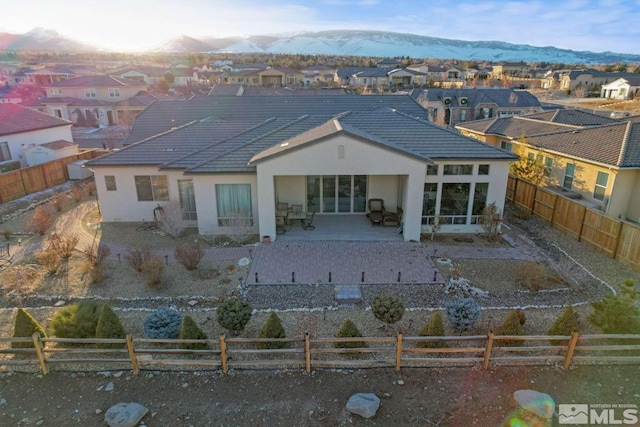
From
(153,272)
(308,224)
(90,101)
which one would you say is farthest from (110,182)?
(90,101)

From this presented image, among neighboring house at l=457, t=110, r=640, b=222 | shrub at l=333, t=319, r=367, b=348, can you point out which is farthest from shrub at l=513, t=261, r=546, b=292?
neighboring house at l=457, t=110, r=640, b=222

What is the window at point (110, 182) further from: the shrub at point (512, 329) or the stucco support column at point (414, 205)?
the shrub at point (512, 329)

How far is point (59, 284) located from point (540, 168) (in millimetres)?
24351

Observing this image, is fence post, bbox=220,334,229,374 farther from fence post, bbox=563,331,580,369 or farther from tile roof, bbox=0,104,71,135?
tile roof, bbox=0,104,71,135

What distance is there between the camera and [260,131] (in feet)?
67.2

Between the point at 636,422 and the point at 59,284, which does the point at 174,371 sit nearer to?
the point at 59,284

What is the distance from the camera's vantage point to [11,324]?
10.9 metres

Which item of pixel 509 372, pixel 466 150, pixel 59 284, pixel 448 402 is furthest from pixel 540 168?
pixel 59 284

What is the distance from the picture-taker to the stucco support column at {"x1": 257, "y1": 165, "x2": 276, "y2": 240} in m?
16.0

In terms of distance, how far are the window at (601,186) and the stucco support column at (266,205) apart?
1611cm

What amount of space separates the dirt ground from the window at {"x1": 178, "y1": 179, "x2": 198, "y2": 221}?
10163 mm

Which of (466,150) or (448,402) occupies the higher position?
(466,150)

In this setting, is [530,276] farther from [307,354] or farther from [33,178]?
[33,178]

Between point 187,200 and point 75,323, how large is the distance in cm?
916
